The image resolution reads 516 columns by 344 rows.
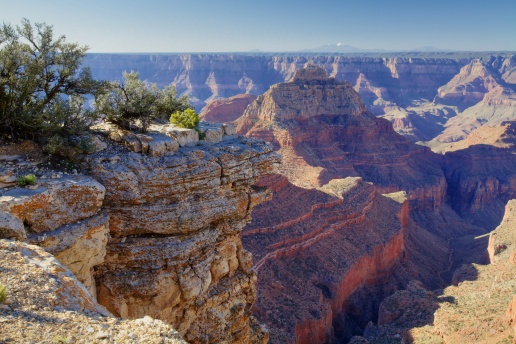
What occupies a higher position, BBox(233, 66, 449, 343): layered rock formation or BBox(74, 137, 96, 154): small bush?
BBox(74, 137, 96, 154): small bush

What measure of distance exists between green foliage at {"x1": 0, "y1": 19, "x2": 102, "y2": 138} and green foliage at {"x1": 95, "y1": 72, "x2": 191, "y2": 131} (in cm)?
63

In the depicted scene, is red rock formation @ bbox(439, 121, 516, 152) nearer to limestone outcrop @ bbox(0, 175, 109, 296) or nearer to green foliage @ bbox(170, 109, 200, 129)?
green foliage @ bbox(170, 109, 200, 129)

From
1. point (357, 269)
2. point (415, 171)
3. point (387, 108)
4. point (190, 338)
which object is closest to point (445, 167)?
point (415, 171)

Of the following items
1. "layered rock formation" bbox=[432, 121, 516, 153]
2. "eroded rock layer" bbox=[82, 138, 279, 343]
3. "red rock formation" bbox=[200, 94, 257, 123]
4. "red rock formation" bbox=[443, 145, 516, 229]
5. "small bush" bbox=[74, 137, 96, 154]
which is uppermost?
"small bush" bbox=[74, 137, 96, 154]

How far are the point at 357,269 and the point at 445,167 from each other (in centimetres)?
5265

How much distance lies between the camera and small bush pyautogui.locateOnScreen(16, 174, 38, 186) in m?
11.7

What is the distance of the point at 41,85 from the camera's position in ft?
48.0

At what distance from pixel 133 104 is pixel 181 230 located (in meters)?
5.02

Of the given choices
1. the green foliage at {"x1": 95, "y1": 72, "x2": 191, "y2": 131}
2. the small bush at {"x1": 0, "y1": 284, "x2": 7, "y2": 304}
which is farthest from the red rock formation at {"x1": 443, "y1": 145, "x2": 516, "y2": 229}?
the small bush at {"x1": 0, "y1": 284, "x2": 7, "y2": 304}

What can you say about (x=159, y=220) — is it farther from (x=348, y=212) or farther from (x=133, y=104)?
(x=348, y=212)

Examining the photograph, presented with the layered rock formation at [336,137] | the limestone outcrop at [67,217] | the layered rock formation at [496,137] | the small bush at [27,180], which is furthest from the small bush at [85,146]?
the layered rock formation at [496,137]

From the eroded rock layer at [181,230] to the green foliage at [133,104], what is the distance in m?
2.21

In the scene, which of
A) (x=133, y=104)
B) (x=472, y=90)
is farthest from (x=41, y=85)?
(x=472, y=90)

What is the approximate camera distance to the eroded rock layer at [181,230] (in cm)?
1370
